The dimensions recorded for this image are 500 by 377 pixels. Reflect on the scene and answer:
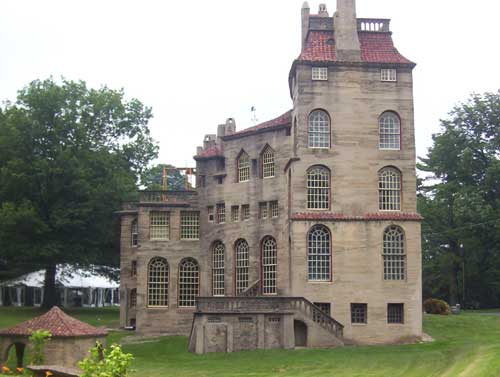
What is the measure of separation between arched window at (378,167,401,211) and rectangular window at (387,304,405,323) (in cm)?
589

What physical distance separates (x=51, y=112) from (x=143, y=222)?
48.1 feet

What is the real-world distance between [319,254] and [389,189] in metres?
6.02

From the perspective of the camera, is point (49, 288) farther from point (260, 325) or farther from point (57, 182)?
point (260, 325)

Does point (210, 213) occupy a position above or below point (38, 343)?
above

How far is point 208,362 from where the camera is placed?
135 feet

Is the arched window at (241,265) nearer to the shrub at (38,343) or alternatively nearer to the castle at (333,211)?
the castle at (333,211)

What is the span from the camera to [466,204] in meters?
68.1

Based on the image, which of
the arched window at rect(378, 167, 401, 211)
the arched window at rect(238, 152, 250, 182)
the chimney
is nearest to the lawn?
the arched window at rect(378, 167, 401, 211)

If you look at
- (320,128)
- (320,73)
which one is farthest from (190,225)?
(320,73)

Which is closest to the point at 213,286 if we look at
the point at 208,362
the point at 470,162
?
the point at 208,362

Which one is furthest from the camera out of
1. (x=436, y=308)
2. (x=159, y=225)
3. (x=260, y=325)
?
(x=436, y=308)

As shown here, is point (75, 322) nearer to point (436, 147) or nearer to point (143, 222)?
point (143, 222)

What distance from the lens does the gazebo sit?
38.5 m

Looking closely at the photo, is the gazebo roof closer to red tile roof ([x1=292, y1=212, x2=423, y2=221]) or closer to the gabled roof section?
red tile roof ([x1=292, y1=212, x2=423, y2=221])
